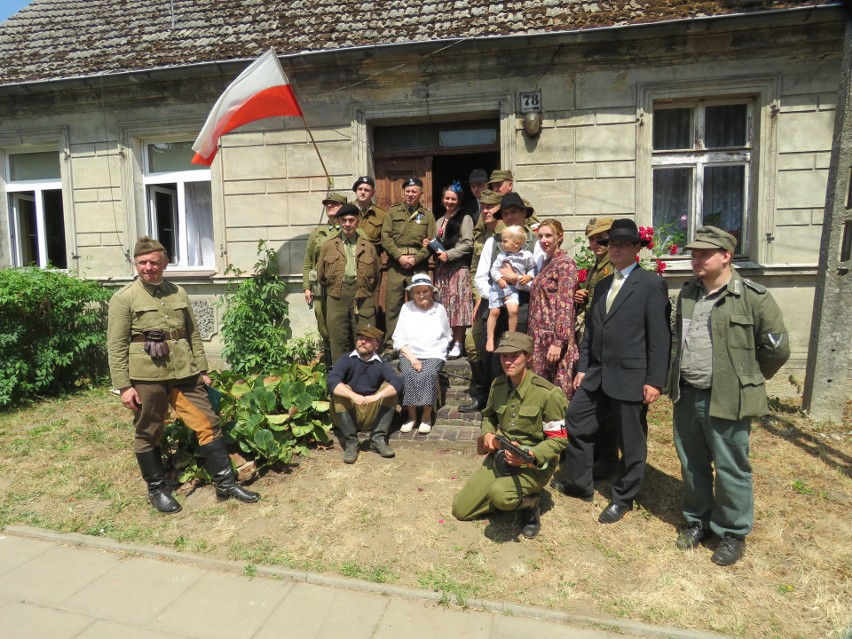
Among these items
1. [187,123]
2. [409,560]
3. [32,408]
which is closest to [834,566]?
[409,560]

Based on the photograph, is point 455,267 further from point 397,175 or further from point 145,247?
point 145,247

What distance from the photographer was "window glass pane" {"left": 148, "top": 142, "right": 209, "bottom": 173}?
29.0 feet

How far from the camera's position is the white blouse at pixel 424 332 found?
18.4 ft

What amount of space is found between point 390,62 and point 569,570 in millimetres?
6755

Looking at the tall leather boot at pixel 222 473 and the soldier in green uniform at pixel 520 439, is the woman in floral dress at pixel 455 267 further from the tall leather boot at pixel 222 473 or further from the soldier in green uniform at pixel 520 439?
the tall leather boot at pixel 222 473

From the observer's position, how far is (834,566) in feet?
11.3

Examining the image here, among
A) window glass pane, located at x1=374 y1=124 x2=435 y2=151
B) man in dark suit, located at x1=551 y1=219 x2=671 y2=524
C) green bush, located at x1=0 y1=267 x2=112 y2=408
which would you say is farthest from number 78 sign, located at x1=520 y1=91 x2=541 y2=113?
green bush, located at x1=0 y1=267 x2=112 y2=408

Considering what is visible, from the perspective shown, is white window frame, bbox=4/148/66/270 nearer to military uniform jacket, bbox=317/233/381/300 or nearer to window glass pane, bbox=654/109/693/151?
military uniform jacket, bbox=317/233/381/300

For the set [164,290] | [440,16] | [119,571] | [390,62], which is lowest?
[119,571]

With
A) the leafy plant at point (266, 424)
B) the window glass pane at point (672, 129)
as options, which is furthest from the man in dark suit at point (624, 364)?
the window glass pane at point (672, 129)

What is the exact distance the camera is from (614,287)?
410 centimetres

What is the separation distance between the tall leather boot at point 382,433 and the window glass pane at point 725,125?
18.9 ft

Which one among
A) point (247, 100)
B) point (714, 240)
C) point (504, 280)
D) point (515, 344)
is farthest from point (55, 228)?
point (714, 240)

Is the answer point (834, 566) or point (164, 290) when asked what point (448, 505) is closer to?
point (834, 566)
